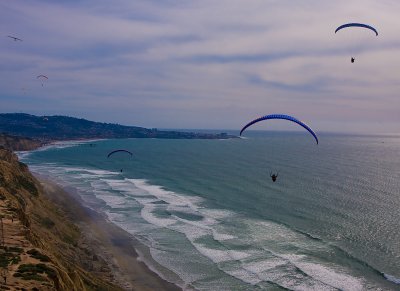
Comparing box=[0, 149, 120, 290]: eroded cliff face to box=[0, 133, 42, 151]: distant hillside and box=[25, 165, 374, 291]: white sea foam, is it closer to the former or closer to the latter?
box=[25, 165, 374, 291]: white sea foam

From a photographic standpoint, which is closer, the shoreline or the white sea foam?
the shoreline

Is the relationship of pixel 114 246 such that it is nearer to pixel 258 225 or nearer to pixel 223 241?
pixel 223 241

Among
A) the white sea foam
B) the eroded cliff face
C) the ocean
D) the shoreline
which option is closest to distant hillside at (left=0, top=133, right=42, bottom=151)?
the ocean

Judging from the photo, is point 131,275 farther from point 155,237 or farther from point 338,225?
point 338,225

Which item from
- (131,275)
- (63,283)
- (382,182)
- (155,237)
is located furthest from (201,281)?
(382,182)

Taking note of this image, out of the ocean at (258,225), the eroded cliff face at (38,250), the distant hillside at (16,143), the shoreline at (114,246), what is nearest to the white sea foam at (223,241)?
the ocean at (258,225)

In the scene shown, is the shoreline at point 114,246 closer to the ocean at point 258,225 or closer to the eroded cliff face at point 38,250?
the ocean at point 258,225
